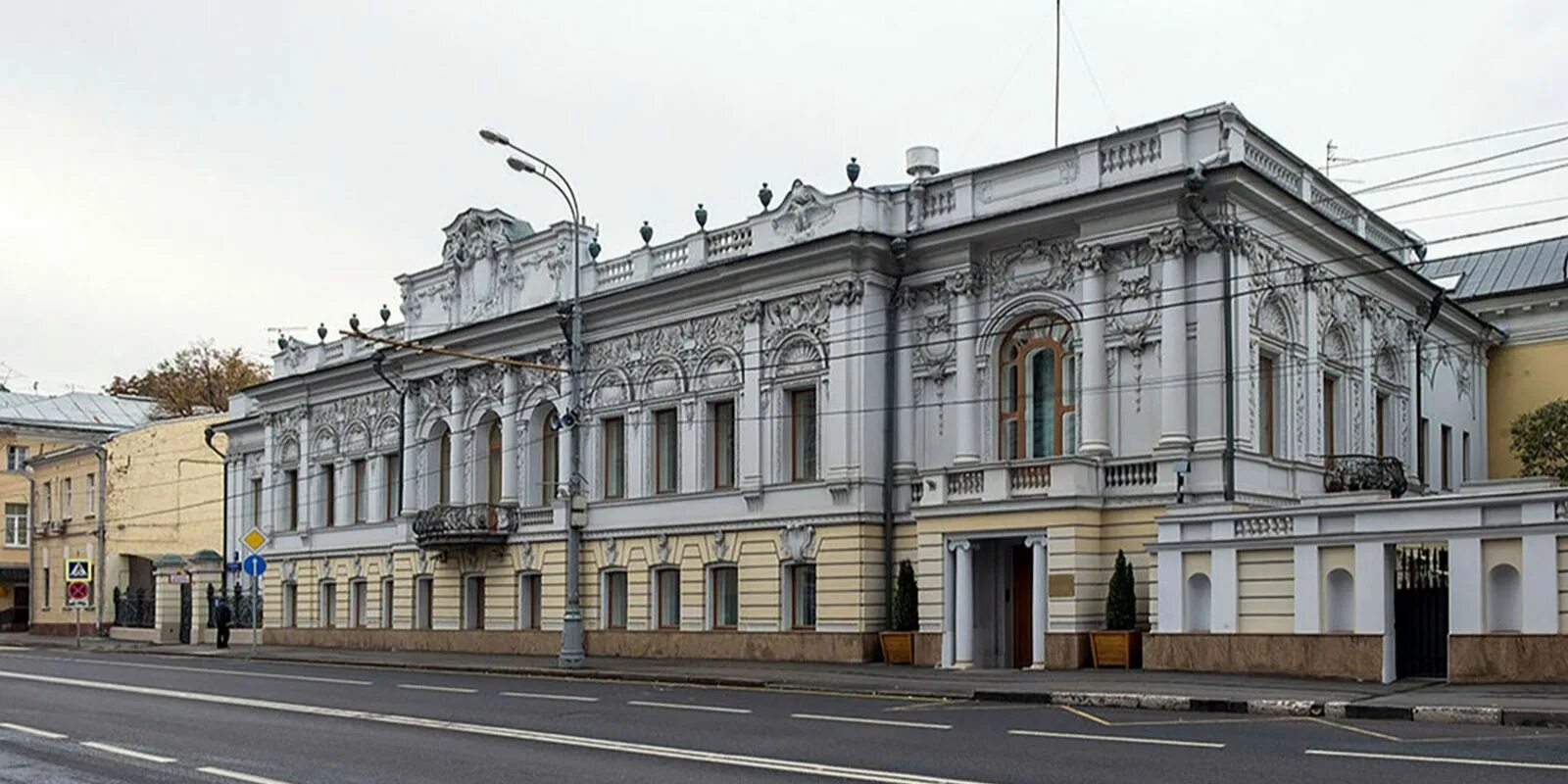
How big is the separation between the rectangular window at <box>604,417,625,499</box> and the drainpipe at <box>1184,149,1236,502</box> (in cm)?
1546

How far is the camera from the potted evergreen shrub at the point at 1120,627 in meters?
26.3

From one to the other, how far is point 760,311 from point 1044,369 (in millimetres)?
6552

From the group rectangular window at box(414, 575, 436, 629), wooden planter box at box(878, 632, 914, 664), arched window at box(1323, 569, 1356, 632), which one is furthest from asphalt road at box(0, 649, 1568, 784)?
rectangular window at box(414, 575, 436, 629)

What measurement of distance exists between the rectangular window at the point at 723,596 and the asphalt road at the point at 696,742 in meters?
10.5

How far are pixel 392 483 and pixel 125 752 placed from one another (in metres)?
30.6

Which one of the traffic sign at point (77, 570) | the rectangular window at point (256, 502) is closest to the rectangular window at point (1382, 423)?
the rectangular window at point (256, 502)

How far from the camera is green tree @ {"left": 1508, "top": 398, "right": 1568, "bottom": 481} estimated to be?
32156 millimetres

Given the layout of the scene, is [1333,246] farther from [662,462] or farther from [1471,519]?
[662,462]

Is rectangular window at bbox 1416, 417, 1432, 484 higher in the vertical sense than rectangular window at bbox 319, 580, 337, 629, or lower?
higher

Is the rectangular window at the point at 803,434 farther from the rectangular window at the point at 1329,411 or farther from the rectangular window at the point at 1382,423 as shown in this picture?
the rectangular window at the point at 1382,423

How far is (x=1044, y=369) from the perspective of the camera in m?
30.1

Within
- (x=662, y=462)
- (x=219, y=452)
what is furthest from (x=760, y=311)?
(x=219, y=452)

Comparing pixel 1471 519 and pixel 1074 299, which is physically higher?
pixel 1074 299

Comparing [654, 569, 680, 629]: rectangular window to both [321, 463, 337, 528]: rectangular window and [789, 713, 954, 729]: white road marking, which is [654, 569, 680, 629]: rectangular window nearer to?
[321, 463, 337, 528]: rectangular window
